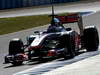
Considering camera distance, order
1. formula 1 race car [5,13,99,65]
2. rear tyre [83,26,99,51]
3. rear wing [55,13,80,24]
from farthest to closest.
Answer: rear wing [55,13,80,24] → rear tyre [83,26,99,51] → formula 1 race car [5,13,99,65]

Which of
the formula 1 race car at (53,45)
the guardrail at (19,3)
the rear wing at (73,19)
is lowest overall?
the guardrail at (19,3)

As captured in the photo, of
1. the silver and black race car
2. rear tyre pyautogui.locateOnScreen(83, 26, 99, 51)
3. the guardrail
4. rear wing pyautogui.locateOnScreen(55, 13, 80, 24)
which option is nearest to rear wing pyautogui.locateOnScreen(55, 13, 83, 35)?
rear wing pyautogui.locateOnScreen(55, 13, 80, 24)

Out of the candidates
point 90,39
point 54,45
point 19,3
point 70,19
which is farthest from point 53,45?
point 19,3

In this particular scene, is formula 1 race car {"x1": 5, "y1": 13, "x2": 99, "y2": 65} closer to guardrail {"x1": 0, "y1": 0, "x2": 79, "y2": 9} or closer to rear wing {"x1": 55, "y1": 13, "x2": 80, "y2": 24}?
rear wing {"x1": 55, "y1": 13, "x2": 80, "y2": 24}

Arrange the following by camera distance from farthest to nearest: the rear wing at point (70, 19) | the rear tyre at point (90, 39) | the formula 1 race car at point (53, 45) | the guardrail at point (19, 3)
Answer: the guardrail at point (19, 3)
the rear wing at point (70, 19)
the rear tyre at point (90, 39)
the formula 1 race car at point (53, 45)

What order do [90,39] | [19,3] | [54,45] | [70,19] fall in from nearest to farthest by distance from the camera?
[54,45] < [90,39] < [70,19] < [19,3]

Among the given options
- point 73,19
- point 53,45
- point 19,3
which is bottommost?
point 19,3

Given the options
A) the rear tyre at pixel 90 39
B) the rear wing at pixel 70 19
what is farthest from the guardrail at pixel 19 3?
the rear tyre at pixel 90 39

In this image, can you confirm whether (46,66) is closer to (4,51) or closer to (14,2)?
(4,51)

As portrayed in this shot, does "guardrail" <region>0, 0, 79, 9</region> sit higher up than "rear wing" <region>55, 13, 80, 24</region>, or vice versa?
"rear wing" <region>55, 13, 80, 24</region>

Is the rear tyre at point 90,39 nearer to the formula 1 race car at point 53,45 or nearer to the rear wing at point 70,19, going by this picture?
the formula 1 race car at point 53,45

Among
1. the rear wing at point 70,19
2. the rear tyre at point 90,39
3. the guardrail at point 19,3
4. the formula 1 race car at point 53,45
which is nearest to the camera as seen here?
the formula 1 race car at point 53,45

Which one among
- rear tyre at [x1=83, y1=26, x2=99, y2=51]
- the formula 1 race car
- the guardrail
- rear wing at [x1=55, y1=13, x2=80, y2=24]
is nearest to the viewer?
the formula 1 race car

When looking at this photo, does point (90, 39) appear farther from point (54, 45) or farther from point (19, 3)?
point (19, 3)
